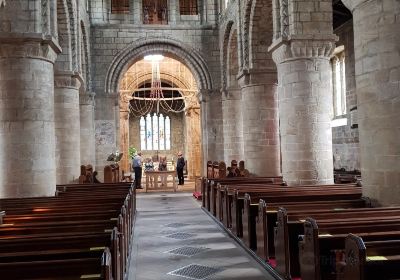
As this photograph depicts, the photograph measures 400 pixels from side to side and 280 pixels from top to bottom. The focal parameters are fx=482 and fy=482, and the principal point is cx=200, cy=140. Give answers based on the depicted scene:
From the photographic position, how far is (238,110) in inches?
752

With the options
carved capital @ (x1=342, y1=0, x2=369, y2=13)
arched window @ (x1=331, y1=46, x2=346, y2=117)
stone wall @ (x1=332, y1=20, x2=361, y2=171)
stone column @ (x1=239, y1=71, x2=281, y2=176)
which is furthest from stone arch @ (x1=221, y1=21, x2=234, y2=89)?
carved capital @ (x1=342, y1=0, x2=369, y2=13)

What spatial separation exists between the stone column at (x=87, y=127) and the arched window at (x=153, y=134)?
19.2m

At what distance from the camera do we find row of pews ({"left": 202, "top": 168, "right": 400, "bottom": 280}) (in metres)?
3.35

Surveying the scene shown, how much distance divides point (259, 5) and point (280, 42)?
162 inches

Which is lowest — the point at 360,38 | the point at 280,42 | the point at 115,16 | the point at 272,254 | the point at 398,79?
the point at 272,254

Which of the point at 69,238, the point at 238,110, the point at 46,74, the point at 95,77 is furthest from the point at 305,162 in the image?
A: the point at 95,77

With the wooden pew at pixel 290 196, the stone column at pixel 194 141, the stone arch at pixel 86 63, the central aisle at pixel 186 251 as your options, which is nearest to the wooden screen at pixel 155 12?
the stone arch at pixel 86 63

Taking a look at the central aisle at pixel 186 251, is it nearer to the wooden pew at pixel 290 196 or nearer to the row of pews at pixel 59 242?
the wooden pew at pixel 290 196

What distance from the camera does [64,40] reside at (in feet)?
45.2

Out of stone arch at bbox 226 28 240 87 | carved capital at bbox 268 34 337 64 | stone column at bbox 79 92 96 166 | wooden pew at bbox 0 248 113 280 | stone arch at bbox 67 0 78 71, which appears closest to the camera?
wooden pew at bbox 0 248 113 280

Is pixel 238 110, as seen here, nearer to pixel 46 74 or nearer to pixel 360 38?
pixel 46 74

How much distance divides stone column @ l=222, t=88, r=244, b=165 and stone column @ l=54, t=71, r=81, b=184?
6.80 m

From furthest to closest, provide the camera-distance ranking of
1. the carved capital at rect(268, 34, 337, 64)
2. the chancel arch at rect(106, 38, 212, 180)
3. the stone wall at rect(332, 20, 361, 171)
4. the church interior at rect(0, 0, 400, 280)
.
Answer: the chancel arch at rect(106, 38, 212, 180)
the stone wall at rect(332, 20, 361, 171)
the carved capital at rect(268, 34, 337, 64)
the church interior at rect(0, 0, 400, 280)

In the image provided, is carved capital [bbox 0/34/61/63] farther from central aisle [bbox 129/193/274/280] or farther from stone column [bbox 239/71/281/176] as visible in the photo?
stone column [bbox 239/71/281/176]
